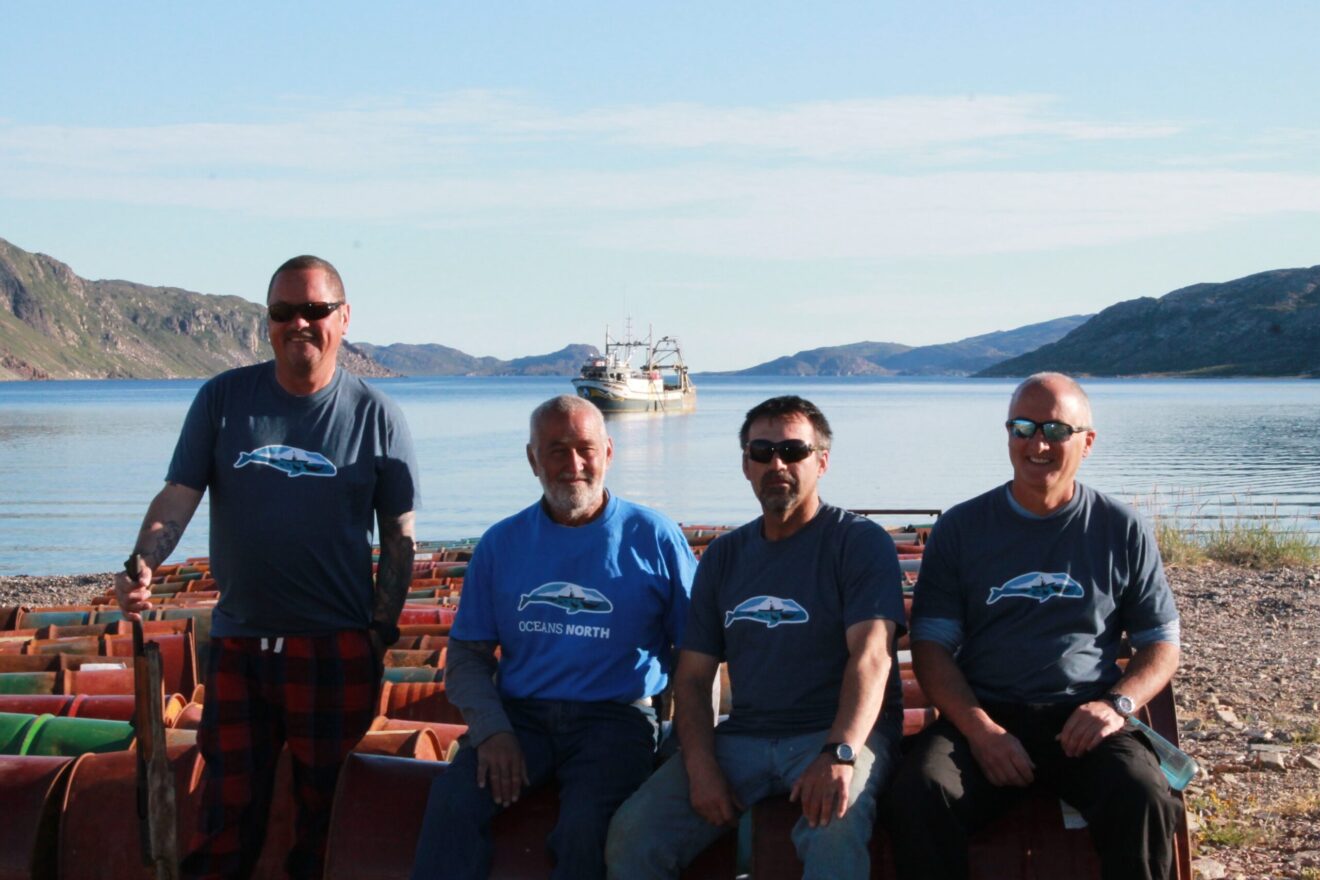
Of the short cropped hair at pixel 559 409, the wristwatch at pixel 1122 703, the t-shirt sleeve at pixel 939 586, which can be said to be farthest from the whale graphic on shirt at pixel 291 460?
the wristwatch at pixel 1122 703

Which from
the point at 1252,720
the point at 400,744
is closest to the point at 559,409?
the point at 400,744

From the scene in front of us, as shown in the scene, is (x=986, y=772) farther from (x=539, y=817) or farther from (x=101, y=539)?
(x=101, y=539)

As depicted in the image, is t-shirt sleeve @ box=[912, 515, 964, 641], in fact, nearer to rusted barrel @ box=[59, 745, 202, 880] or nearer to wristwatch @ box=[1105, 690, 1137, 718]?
wristwatch @ box=[1105, 690, 1137, 718]

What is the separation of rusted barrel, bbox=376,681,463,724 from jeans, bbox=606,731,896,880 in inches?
82.0

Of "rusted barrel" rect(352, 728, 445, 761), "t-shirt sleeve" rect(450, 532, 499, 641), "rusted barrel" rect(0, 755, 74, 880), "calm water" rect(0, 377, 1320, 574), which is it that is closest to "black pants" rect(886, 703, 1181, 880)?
"t-shirt sleeve" rect(450, 532, 499, 641)

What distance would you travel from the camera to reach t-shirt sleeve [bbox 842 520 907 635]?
4.38m

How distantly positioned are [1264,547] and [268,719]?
14.8 m

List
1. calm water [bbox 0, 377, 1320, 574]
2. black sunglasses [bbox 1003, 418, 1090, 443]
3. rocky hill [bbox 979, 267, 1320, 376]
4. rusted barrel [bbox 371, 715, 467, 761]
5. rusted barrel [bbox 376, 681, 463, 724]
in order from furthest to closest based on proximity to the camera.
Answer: rocky hill [bbox 979, 267, 1320, 376], calm water [bbox 0, 377, 1320, 574], rusted barrel [bbox 376, 681, 463, 724], rusted barrel [bbox 371, 715, 467, 761], black sunglasses [bbox 1003, 418, 1090, 443]

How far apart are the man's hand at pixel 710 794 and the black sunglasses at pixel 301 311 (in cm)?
190

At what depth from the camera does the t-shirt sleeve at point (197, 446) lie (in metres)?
4.68

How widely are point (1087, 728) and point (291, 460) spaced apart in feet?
8.68

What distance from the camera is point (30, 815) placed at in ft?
16.2

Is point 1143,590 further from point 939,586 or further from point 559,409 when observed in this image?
point 559,409

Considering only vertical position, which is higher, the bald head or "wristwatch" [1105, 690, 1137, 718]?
the bald head
